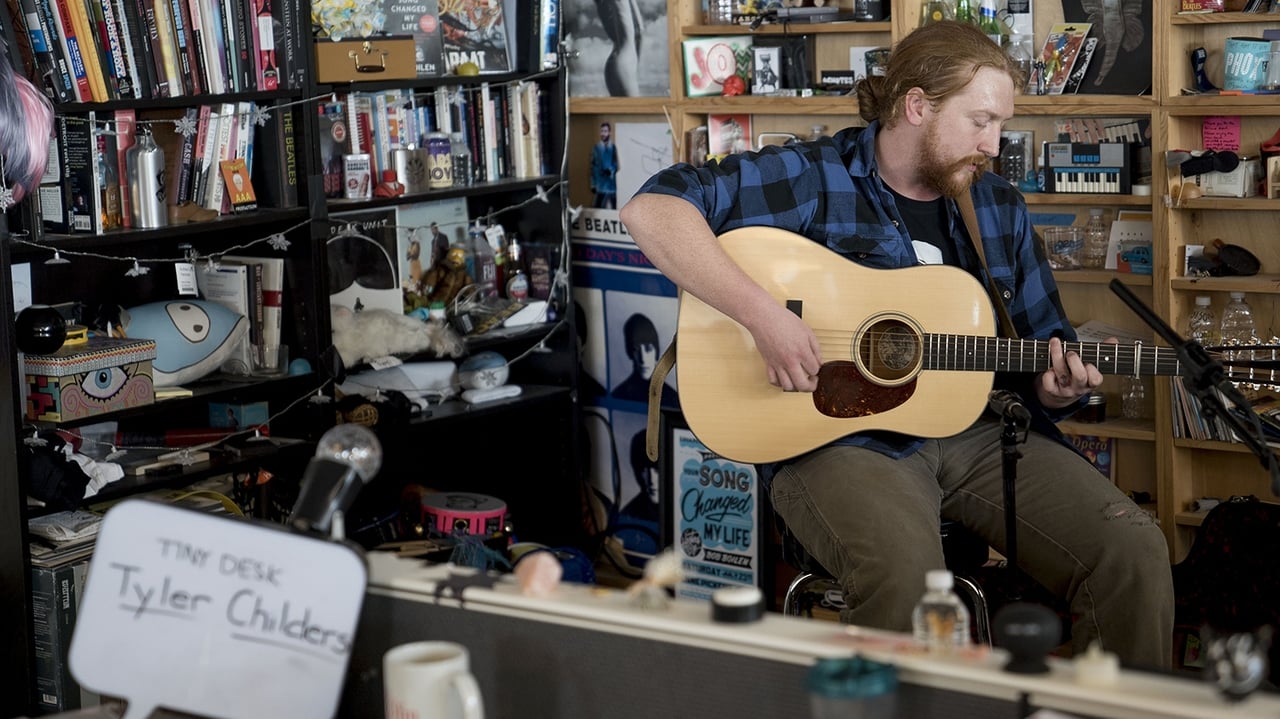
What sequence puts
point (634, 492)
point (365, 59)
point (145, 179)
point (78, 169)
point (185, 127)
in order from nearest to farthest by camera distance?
point (78, 169) < point (145, 179) < point (185, 127) < point (365, 59) < point (634, 492)

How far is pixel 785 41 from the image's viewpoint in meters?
3.79

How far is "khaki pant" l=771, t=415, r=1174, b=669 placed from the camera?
2.22 m

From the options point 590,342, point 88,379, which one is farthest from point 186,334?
point 590,342

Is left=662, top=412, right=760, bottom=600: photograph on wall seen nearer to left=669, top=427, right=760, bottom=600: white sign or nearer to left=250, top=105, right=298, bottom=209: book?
left=669, top=427, right=760, bottom=600: white sign

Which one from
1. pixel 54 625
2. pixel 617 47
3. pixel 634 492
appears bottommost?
pixel 634 492

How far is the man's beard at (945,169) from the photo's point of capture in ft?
8.57

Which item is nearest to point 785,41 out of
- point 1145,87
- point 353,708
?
point 1145,87

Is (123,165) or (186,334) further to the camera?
(186,334)

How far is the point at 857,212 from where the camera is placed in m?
2.66

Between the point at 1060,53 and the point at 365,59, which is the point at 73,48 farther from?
the point at 1060,53

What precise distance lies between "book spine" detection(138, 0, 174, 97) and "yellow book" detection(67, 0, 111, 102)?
126mm

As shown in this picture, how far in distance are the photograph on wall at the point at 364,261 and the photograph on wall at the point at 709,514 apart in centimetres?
81

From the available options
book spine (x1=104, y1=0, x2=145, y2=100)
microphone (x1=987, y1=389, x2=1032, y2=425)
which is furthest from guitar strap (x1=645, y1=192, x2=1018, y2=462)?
book spine (x1=104, y1=0, x2=145, y2=100)

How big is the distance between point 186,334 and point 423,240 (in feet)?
2.73
